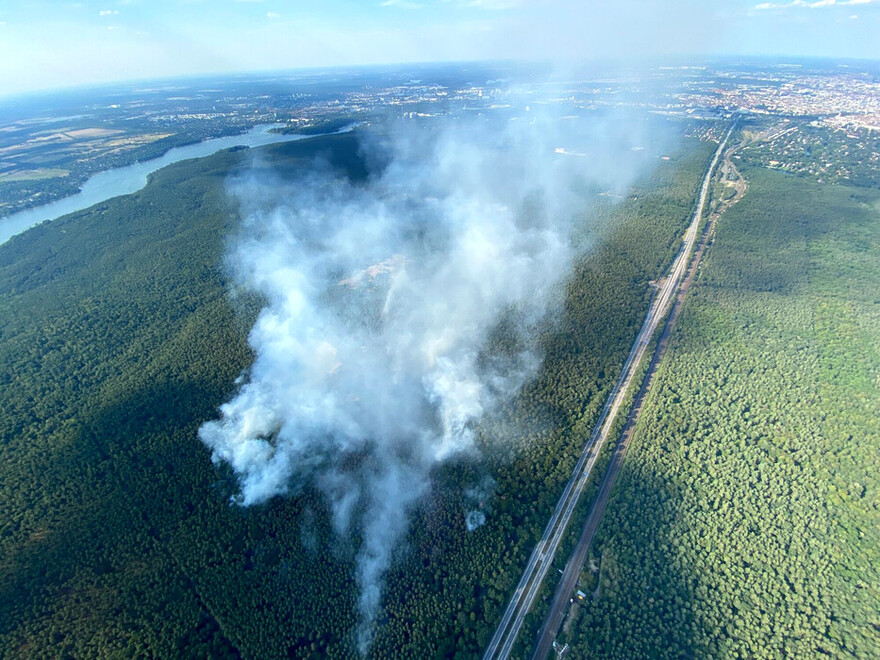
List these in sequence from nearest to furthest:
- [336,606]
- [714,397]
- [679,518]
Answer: [336,606]
[679,518]
[714,397]

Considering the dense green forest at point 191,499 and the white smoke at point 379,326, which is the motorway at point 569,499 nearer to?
the dense green forest at point 191,499

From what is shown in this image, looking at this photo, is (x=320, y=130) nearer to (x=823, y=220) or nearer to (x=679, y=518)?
(x=823, y=220)

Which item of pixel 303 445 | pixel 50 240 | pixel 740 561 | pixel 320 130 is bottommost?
pixel 740 561

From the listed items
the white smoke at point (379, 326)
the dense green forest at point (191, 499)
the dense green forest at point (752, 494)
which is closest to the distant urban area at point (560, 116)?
the white smoke at point (379, 326)

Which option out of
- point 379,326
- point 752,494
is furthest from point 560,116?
point 752,494

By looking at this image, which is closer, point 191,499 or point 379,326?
point 191,499

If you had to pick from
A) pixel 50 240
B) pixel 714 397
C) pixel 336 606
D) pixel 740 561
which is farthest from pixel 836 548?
pixel 50 240

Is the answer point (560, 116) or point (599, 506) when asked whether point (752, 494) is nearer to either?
point (599, 506)

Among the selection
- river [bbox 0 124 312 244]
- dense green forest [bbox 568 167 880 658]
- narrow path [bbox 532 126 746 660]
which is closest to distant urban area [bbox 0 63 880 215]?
river [bbox 0 124 312 244]
